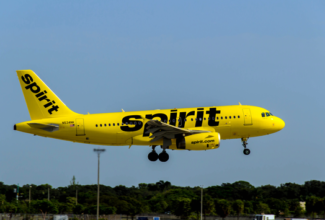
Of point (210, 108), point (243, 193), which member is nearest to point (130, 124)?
point (210, 108)

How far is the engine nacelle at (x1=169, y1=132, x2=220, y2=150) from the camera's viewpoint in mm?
53031

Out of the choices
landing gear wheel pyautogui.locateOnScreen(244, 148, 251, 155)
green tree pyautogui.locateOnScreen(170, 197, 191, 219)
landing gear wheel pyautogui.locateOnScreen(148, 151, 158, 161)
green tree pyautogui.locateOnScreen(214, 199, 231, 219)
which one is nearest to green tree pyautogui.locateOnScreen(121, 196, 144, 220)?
green tree pyautogui.locateOnScreen(170, 197, 191, 219)

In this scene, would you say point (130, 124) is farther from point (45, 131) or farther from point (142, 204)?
point (142, 204)

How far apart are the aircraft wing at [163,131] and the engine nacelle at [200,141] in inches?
25.3

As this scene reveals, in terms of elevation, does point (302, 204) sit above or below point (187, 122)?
below

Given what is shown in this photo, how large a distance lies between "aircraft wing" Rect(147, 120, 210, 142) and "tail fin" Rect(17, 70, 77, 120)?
437 inches

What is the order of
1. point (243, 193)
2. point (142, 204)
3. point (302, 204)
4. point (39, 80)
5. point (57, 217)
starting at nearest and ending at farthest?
point (39, 80) < point (57, 217) < point (142, 204) < point (302, 204) < point (243, 193)

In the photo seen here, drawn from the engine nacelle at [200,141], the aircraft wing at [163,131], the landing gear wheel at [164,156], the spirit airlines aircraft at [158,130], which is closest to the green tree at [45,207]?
the spirit airlines aircraft at [158,130]

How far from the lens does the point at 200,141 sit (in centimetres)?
5319

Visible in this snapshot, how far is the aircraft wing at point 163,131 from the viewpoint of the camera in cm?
5102

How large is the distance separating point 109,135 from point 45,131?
785cm

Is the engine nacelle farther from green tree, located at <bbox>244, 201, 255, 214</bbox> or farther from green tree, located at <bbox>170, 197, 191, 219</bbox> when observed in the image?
green tree, located at <bbox>244, 201, 255, 214</bbox>

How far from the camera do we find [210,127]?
2136 inches

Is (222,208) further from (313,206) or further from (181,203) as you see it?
(313,206)
